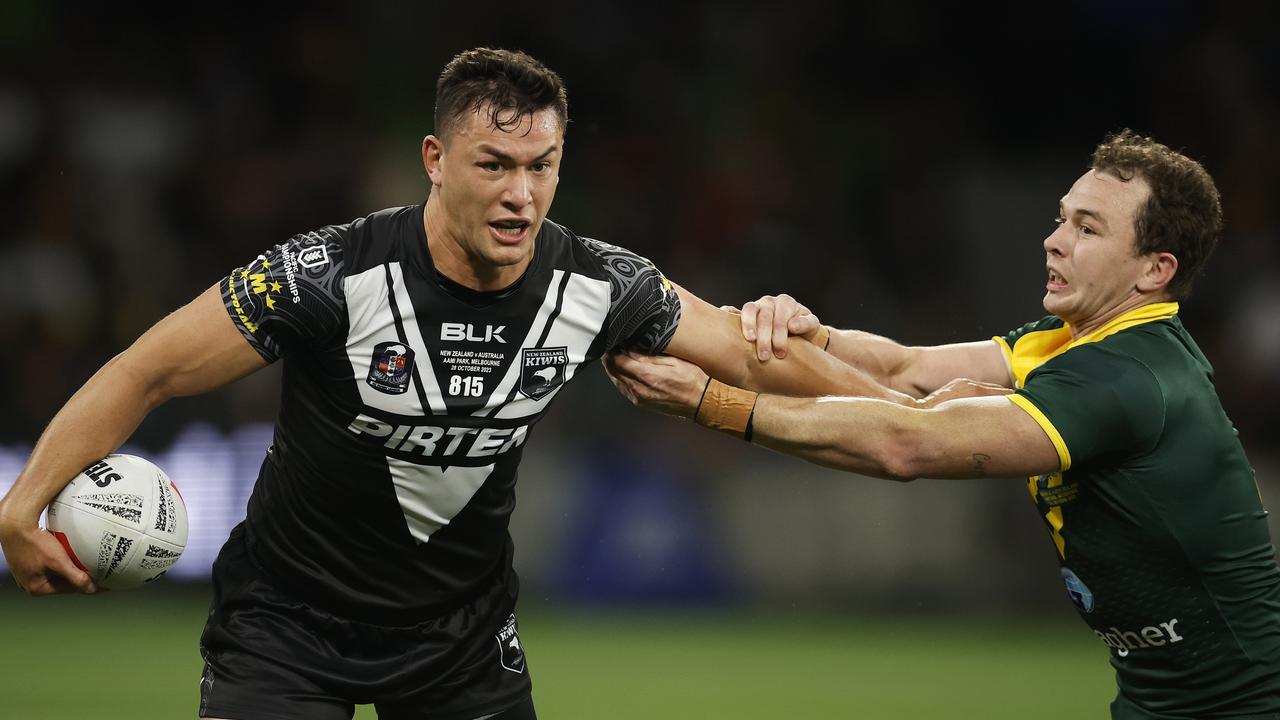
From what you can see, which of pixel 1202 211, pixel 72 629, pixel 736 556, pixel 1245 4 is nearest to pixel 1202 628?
pixel 1202 211

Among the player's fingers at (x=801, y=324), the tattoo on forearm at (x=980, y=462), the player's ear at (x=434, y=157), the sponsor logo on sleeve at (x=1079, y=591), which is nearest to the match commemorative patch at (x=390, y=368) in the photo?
the player's ear at (x=434, y=157)

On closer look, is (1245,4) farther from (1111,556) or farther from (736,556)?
(1111,556)

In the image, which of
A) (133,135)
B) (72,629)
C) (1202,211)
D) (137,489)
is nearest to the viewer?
(137,489)

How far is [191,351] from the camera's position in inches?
155

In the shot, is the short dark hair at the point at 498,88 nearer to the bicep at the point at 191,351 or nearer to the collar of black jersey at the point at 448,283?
the collar of black jersey at the point at 448,283

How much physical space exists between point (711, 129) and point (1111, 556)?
8.82 m

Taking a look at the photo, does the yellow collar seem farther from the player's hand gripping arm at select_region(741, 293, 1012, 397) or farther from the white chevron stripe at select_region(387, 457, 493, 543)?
the white chevron stripe at select_region(387, 457, 493, 543)

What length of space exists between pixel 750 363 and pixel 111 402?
6.64ft

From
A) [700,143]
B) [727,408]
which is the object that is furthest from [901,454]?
[700,143]

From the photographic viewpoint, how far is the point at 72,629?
953 centimetres

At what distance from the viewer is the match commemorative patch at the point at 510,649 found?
4.45m

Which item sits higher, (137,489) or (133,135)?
(133,135)

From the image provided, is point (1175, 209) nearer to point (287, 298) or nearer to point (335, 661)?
point (287, 298)

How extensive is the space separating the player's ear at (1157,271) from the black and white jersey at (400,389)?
1513mm
